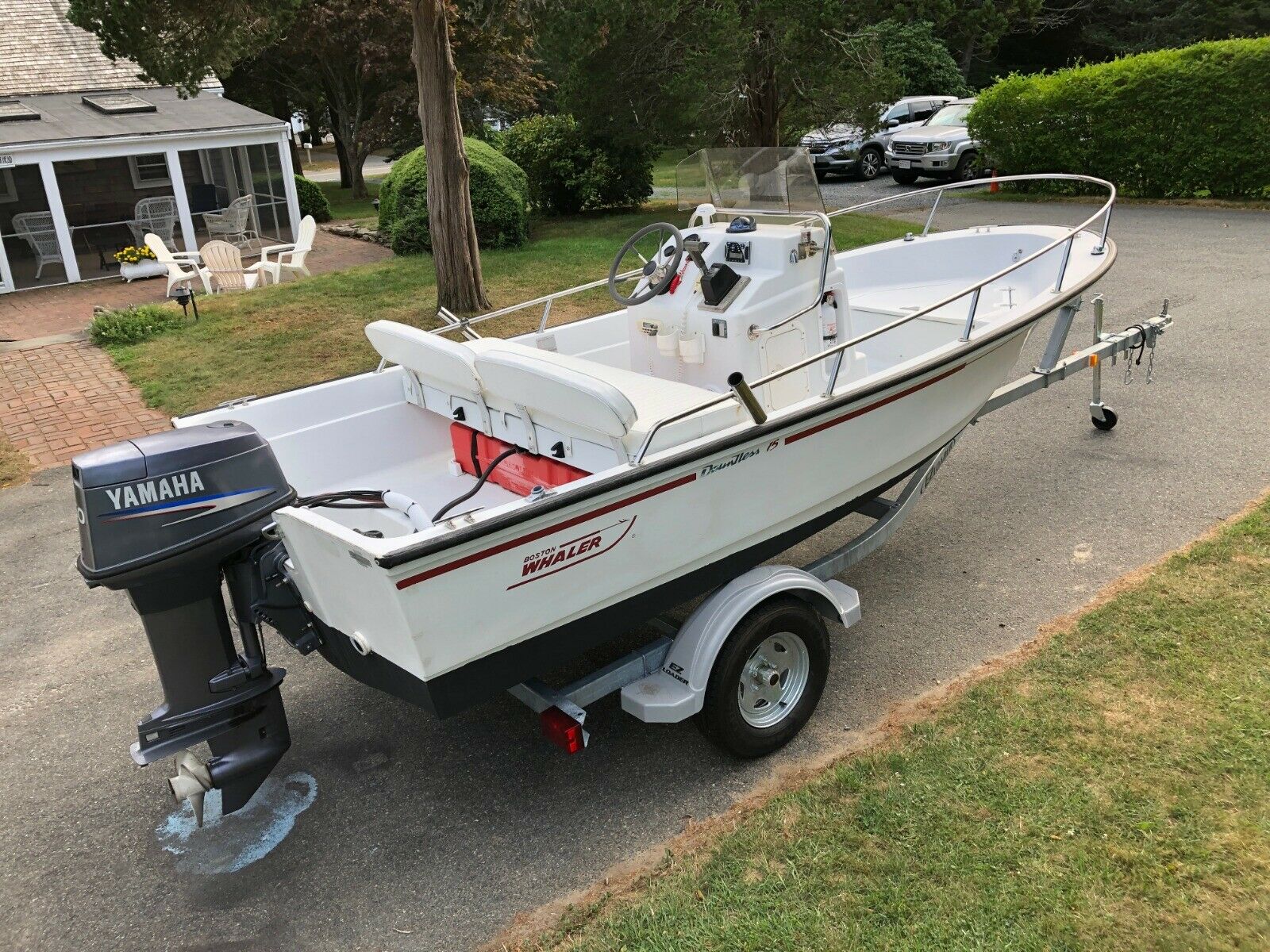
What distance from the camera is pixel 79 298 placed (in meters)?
13.2

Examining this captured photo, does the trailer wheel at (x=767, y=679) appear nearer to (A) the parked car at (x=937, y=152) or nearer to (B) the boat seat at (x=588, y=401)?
(B) the boat seat at (x=588, y=401)

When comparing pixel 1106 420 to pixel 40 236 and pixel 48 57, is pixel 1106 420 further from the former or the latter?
pixel 48 57

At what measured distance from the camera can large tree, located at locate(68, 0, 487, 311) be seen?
8148 millimetres

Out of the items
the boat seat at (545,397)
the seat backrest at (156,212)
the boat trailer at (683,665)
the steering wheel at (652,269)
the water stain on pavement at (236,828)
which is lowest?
the water stain on pavement at (236,828)

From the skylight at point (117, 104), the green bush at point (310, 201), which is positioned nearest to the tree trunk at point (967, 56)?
the green bush at point (310, 201)

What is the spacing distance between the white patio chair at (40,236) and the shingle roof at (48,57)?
3199 millimetres

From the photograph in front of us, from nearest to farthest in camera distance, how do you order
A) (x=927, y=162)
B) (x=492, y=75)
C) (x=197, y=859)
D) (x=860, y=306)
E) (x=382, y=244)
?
(x=197, y=859) < (x=860, y=306) < (x=382, y=244) < (x=927, y=162) < (x=492, y=75)

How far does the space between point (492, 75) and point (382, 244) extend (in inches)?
310

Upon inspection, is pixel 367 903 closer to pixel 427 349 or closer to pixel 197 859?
pixel 197 859

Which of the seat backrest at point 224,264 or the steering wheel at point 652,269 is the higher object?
the steering wheel at point 652,269

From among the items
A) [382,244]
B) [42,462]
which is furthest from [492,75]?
[42,462]

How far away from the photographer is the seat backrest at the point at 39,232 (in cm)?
1423

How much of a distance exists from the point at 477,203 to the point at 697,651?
1160cm

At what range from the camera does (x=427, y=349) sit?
13.4ft
